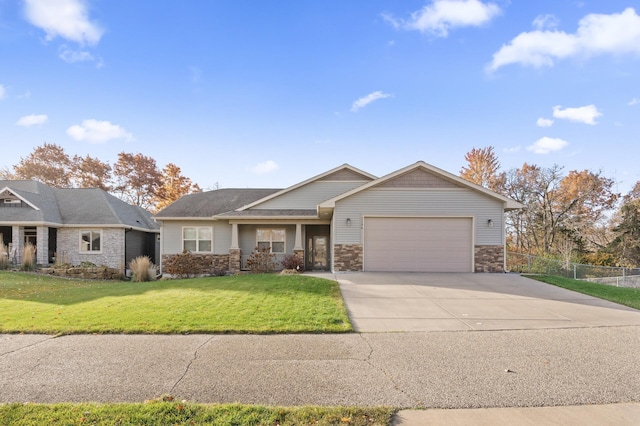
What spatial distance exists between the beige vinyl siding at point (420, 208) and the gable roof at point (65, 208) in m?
13.8

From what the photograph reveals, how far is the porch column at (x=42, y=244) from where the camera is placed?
18500mm

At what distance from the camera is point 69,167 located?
35.2 meters

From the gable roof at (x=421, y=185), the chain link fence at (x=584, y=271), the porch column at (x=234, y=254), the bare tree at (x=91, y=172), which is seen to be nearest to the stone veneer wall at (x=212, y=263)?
the porch column at (x=234, y=254)

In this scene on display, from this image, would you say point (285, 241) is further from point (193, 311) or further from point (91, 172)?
point (91, 172)

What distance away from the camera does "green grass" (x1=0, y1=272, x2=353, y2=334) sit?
612 centimetres

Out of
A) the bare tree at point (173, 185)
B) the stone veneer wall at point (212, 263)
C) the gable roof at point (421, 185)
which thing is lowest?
the stone veneer wall at point (212, 263)

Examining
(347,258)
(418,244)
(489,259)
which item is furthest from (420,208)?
(347,258)

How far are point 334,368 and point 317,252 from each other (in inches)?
536

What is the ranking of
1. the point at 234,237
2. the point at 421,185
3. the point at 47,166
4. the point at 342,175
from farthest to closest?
the point at 47,166
the point at 342,175
the point at 234,237
the point at 421,185

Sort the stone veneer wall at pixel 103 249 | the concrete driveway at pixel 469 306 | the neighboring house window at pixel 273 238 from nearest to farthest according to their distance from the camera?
the concrete driveway at pixel 469 306
the neighboring house window at pixel 273 238
the stone veneer wall at pixel 103 249

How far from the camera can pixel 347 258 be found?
46.4ft

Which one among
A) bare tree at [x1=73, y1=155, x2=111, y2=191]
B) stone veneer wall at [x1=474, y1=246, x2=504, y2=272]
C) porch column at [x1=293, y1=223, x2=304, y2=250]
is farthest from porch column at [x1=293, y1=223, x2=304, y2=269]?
bare tree at [x1=73, y1=155, x2=111, y2=191]

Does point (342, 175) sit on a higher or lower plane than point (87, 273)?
higher

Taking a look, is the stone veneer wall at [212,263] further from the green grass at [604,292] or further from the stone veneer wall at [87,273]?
the green grass at [604,292]
